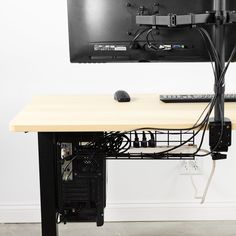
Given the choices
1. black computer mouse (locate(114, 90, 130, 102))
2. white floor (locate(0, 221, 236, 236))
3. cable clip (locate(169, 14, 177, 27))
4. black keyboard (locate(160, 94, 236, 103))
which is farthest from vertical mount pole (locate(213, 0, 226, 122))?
white floor (locate(0, 221, 236, 236))

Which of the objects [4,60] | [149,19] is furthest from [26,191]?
[149,19]

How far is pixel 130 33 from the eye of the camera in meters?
1.59

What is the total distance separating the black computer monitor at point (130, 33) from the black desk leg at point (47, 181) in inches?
13.2

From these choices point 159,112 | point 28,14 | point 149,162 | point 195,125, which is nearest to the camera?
point 195,125

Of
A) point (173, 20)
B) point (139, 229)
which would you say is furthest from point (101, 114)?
point (139, 229)

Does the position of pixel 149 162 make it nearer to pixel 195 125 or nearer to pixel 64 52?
pixel 64 52

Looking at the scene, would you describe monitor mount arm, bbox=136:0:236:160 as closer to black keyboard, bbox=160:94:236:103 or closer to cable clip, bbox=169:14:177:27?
cable clip, bbox=169:14:177:27

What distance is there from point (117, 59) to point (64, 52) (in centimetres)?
86

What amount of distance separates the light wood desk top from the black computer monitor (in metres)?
0.17

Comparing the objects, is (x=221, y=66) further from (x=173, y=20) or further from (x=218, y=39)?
(x=173, y=20)

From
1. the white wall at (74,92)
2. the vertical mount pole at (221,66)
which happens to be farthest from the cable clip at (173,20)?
the white wall at (74,92)

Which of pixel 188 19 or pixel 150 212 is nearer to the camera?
pixel 188 19

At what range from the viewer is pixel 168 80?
2471 millimetres

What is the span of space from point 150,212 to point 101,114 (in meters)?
1.23
